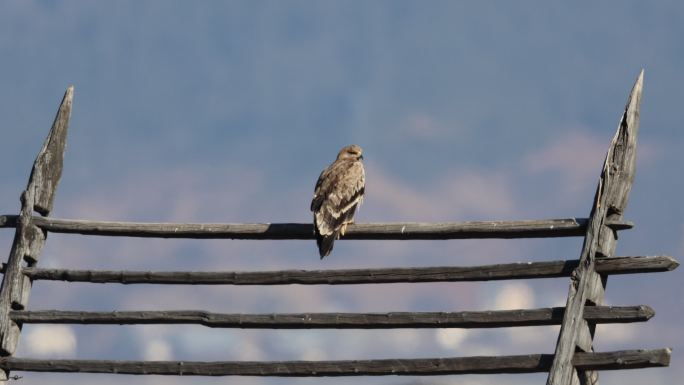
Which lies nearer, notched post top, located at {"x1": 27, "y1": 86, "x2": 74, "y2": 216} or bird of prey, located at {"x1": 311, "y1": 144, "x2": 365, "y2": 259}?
bird of prey, located at {"x1": 311, "y1": 144, "x2": 365, "y2": 259}

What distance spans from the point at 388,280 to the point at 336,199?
1315 millimetres

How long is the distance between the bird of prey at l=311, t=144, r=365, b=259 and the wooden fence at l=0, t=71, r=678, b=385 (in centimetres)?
14

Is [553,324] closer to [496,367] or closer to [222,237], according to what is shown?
[496,367]

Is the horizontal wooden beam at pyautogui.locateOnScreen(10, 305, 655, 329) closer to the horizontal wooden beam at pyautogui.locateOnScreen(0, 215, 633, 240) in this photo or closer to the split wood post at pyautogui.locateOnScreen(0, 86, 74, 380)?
the split wood post at pyautogui.locateOnScreen(0, 86, 74, 380)

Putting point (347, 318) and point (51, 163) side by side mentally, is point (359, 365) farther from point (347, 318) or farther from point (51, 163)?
point (51, 163)

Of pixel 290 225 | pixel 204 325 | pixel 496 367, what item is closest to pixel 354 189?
pixel 290 225

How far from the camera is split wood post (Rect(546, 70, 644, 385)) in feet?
30.3

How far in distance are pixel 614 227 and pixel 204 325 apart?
3.69 metres

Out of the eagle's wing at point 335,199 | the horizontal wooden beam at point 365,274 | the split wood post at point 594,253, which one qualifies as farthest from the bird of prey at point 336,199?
the split wood post at point 594,253

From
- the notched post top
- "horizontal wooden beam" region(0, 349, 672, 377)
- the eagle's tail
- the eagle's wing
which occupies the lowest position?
"horizontal wooden beam" region(0, 349, 672, 377)

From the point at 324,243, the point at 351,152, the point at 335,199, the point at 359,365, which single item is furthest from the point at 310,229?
the point at 351,152

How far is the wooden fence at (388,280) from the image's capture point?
9250 millimetres

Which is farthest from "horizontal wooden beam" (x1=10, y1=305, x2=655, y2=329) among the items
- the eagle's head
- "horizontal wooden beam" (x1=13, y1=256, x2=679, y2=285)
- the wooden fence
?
the eagle's head

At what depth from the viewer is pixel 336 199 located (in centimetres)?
1110
